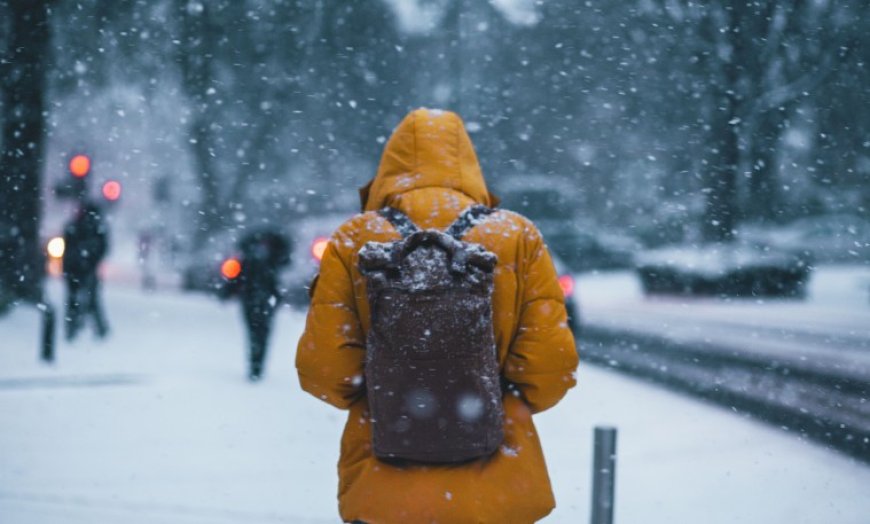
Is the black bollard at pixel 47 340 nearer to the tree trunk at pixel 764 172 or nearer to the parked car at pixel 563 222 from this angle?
the tree trunk at pixel 764 172

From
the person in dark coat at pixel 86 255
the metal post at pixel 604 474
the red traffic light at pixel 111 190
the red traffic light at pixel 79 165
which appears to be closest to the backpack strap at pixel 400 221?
the metal post at pixel 604 474

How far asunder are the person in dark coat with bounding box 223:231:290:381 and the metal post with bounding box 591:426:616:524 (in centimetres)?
577

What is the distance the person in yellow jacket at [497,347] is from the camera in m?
2.51

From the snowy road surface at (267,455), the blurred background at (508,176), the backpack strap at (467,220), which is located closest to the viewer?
the backpack strap at (467,220)

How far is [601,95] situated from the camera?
2120cm

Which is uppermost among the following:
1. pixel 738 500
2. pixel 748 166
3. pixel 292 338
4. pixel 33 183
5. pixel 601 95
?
pixel 601 95

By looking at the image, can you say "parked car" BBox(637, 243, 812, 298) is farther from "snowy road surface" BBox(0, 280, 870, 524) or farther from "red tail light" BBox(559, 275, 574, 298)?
"snowy road surface" BBox(0, 280, 870, 524)

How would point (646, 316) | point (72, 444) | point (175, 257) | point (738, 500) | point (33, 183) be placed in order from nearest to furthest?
1. point (738, 500)
2. point (72, 444)
3. point (33, 183)
4. point (646, 316)
5. point (175, 257)

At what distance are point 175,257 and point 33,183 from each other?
51.7 feet

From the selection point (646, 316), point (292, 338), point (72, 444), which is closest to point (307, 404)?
point (72, 444)

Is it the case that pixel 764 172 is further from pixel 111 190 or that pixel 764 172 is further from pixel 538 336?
pixel 538 336

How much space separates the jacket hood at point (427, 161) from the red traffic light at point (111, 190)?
9.06 metres

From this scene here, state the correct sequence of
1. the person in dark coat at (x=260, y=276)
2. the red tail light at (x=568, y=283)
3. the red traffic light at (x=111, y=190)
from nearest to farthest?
the person in dark coat at (x=260, y=276) < the red traffic light at (x=111, y=190) < the red tail light at (x=568, y=283)

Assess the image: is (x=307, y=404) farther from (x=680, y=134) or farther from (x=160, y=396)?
(x=680, y=134)
